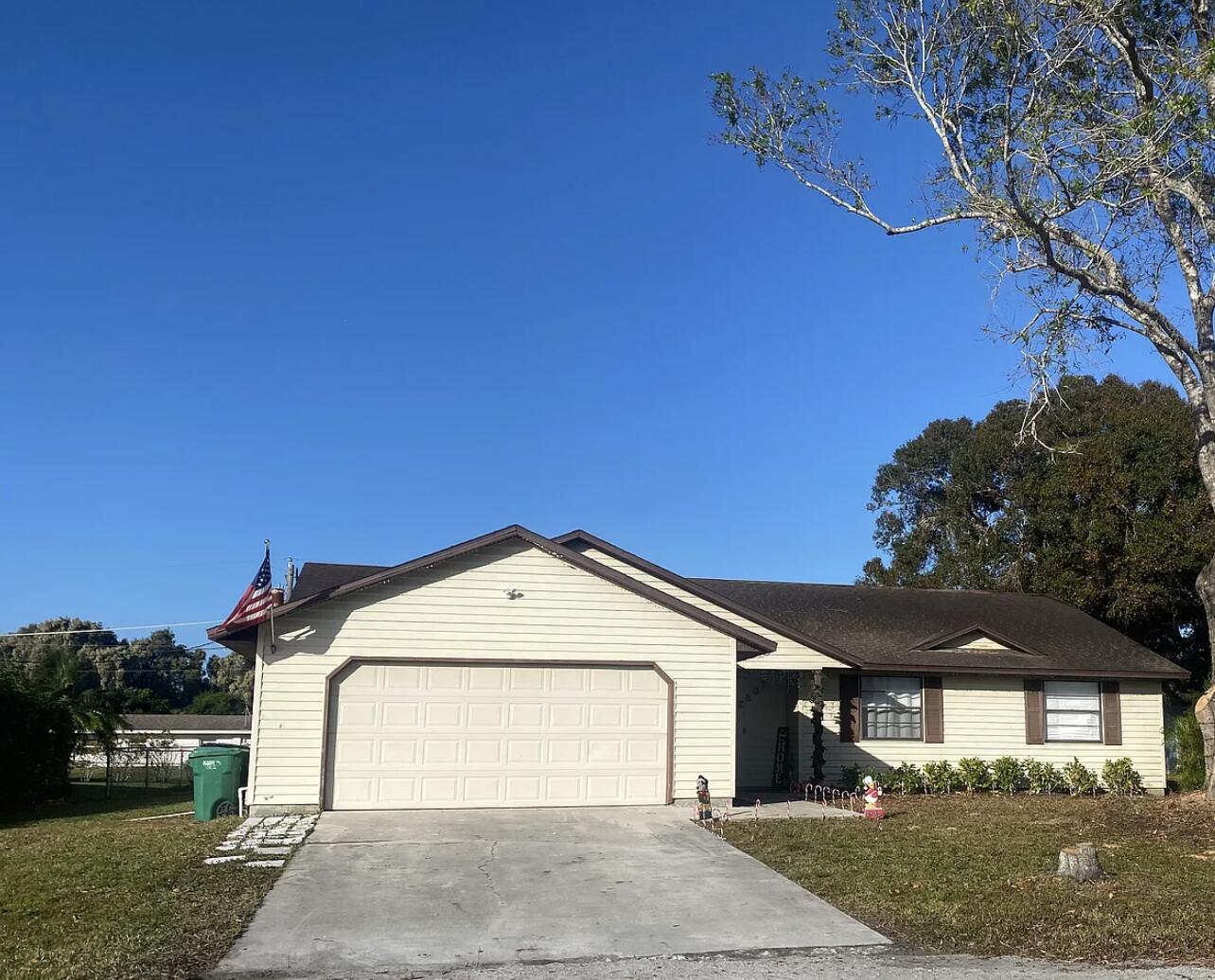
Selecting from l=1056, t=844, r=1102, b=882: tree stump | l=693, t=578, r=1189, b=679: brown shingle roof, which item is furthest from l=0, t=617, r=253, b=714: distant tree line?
l=1056, t=844, r=1102, b=882: tree stump

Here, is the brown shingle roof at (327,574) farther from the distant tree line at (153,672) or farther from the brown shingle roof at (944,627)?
the distant tree line at (153,672)

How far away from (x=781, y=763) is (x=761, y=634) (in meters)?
2.43

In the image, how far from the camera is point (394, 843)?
12391mm

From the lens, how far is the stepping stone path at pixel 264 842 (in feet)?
36.5

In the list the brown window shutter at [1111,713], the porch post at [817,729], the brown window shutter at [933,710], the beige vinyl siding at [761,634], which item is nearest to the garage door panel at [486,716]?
the beige vinyl siding at [761,634]

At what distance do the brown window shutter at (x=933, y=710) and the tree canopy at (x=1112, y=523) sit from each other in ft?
26.6

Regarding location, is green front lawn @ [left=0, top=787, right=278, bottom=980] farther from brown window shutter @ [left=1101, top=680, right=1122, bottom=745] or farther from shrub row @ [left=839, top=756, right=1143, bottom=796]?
brown window shutter @ [left=1101, top=680, right=1122, bottom=745]

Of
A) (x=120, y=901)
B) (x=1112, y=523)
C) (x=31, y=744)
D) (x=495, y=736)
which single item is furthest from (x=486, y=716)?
(x=1112, y=523)

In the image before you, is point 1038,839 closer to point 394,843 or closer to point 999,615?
point 394,843

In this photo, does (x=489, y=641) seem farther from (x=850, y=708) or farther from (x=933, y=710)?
(x=933, y=710)

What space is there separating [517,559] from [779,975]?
8979 mm

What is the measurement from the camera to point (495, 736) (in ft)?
50.2

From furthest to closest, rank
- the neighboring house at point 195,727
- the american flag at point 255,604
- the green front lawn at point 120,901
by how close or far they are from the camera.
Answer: the neighboring house at point 195,727, the american flag at point 255,604, the green front lawn at point 120,901

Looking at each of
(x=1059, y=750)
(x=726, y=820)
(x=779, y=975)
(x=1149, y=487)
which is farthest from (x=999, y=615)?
(x=779, y=975)
